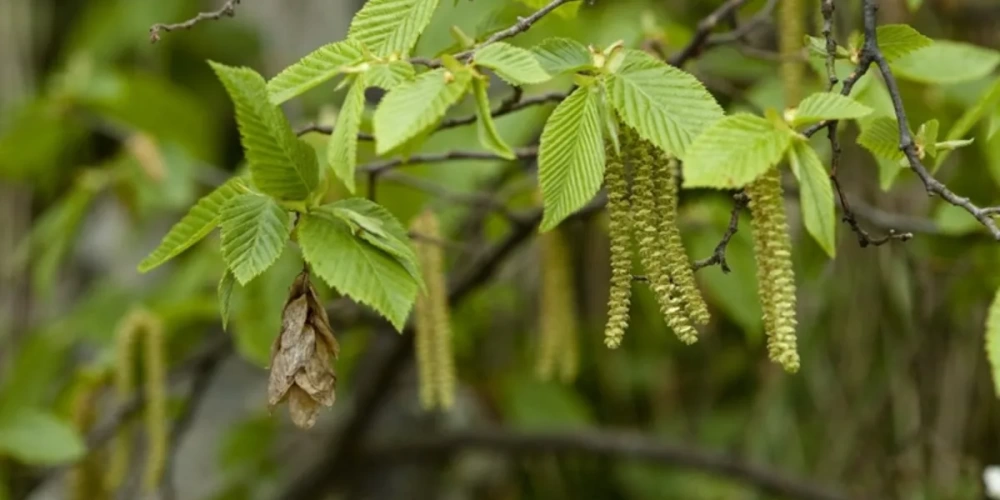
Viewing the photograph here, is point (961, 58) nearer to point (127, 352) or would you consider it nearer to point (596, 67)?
point (596, 67)

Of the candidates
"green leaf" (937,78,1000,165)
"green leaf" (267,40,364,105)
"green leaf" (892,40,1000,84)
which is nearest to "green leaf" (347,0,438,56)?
"green leaf" (267,40,364,105)

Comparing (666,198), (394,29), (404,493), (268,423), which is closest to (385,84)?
(394,29)

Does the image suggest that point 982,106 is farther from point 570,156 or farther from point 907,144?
point 570,156

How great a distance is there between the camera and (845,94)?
21.8 inches

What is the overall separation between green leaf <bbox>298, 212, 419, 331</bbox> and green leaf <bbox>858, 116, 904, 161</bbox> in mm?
255

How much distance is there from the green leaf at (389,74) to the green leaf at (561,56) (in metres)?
0.07

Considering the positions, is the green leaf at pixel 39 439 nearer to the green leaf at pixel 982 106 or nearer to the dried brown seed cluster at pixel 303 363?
the dried brown seed cluster at pixel 303 363

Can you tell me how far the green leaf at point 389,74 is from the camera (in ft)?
1.80

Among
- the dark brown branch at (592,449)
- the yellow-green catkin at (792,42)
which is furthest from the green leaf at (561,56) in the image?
the dark brown branch at (592,449)

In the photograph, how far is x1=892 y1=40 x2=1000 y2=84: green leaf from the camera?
85 cm

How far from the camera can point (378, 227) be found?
0.59 metres

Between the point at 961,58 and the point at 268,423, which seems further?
the point at 268,423

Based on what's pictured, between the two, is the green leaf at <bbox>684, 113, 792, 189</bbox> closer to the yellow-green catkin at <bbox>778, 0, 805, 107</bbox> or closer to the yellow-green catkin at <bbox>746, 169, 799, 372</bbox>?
the yellow-green catkin at <bbox>746, 169, 799, 372</bbox>

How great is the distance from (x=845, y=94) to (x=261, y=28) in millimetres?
1488
